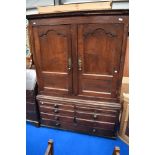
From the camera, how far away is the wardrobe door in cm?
171

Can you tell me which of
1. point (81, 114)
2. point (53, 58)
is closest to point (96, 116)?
point (81, 114)

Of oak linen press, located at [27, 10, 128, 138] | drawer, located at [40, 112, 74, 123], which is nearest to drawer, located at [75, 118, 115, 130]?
oak linen press, located at [27, 10, 128, 138]

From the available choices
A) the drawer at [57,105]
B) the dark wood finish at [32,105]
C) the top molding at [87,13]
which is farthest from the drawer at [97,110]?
the top molding at [87,13]

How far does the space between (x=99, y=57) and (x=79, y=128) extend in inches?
43.3

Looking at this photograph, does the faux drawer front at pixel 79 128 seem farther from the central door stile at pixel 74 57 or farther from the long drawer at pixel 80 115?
the central door stile at pixel 74 57

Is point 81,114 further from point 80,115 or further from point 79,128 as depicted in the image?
point 79,128

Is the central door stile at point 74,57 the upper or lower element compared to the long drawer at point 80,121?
upper

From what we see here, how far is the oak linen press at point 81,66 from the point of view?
5.65ft

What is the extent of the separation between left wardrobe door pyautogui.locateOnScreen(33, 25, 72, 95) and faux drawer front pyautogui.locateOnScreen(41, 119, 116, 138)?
497 mm

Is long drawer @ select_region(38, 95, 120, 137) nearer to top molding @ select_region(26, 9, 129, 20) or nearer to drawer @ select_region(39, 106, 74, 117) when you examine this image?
drawer @ select_region(39, 106, 74, 117)
